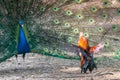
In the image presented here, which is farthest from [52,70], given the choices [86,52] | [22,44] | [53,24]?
[86,52]

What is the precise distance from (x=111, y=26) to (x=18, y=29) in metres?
1.99

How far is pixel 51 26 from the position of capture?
515 inches

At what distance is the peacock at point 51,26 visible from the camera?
41.7 feet

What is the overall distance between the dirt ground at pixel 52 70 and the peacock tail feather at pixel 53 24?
0.31 metres

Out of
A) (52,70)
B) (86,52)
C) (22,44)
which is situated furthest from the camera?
(52,70)

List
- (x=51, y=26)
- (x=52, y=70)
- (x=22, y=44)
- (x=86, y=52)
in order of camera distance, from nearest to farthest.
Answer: (x=86, y=52), (x=22, y=44), (x=52, y=70), (x=51, y=26)

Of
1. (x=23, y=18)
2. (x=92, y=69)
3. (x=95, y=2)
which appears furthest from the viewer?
(x=95, y=2)

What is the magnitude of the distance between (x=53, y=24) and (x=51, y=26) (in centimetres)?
5

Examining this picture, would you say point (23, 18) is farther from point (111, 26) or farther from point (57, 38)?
point (111, 26)

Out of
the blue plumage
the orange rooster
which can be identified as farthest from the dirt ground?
the blue plumage

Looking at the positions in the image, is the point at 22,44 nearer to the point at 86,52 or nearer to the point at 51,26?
the point at 51,26

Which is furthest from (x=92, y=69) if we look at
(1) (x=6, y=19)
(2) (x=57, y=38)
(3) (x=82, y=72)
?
(1) (x=6, y=19)

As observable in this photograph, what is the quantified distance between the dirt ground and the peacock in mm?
305

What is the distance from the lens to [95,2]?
13.9 metres
